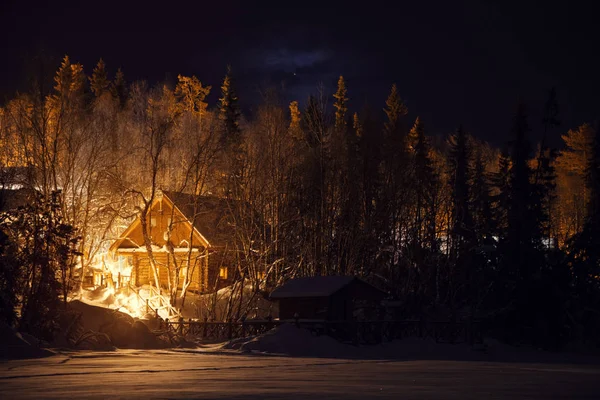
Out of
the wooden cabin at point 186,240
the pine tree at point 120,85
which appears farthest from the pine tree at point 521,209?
the pine tree at point 120,85

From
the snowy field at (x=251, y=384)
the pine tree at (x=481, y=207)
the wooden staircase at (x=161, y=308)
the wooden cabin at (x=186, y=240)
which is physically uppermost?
the pine tree at (x=481, y=207)

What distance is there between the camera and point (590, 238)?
41.2 m

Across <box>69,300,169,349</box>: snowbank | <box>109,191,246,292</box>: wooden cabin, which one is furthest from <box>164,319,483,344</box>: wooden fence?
<box>109,191,246,292</box>: wooden cabin

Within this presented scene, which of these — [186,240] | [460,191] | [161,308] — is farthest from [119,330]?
[460,191]

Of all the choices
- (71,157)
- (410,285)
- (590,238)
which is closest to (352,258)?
(410,285)

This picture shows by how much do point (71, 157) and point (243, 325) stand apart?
20233mm

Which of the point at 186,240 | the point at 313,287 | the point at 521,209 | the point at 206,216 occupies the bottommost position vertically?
the point at 313,287

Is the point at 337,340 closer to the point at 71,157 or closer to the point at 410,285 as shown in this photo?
the point at 410,285

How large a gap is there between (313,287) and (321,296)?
679 mm

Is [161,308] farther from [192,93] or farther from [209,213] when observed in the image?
[192,93]

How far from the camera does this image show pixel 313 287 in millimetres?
32188

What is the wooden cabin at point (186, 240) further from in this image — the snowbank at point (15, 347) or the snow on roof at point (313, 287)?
the snowbank at point (15, 347)

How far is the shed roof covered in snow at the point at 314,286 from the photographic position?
3169cm

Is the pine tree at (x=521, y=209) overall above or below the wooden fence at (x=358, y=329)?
above
